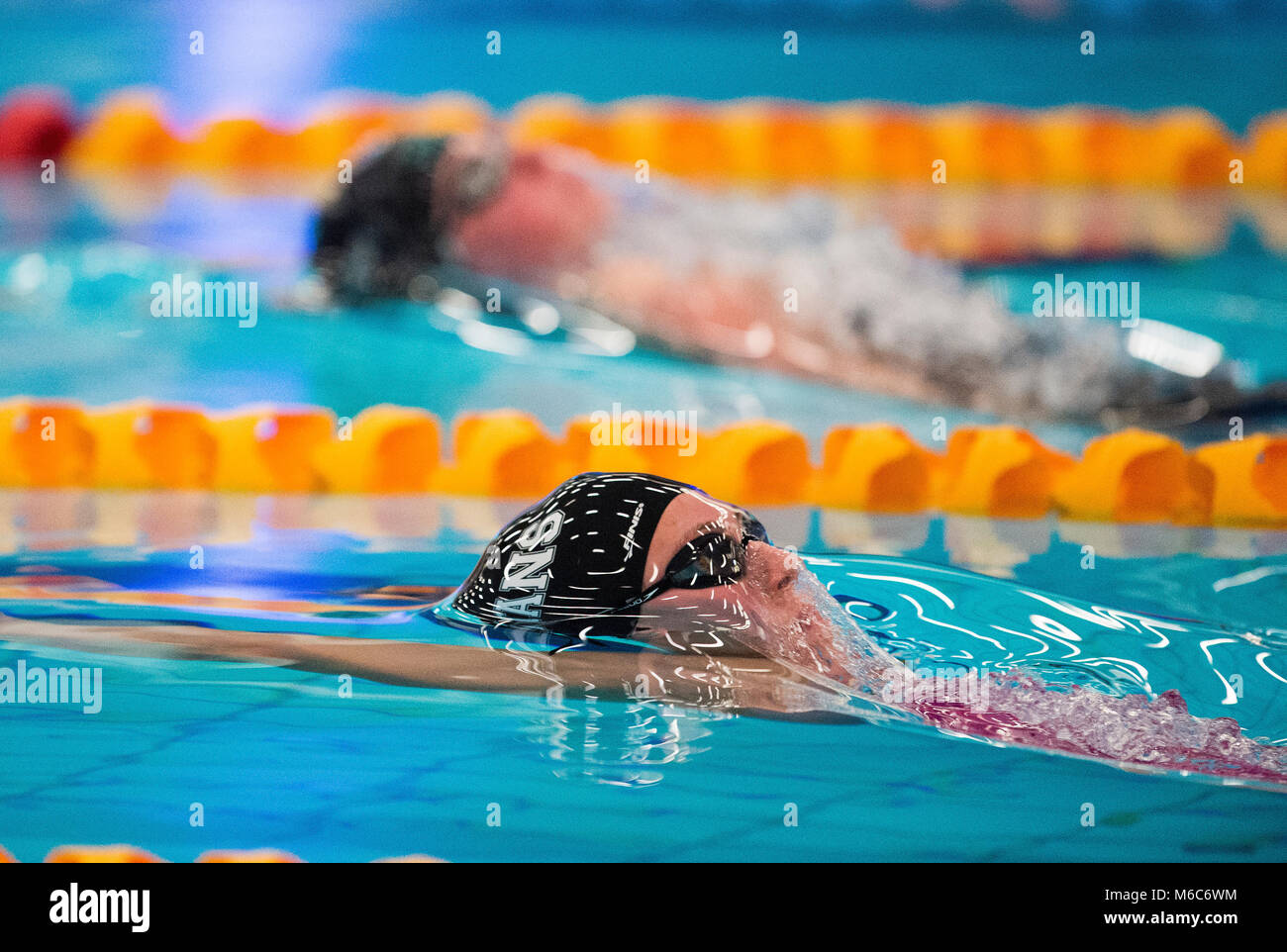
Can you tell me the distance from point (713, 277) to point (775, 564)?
3007mm

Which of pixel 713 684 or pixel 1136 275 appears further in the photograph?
pixel 1136 275

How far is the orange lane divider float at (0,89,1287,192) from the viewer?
28.3ft

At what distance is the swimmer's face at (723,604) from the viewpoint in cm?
235

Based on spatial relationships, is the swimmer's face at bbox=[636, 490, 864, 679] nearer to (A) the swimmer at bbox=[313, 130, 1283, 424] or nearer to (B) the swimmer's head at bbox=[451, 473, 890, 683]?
(B) the swimmer's head at bbox=[451, 473, 890, 683]

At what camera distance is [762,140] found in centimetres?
884

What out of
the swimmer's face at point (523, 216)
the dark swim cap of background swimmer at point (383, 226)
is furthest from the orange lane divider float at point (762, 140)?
the swimmer's face at point (523, 216)

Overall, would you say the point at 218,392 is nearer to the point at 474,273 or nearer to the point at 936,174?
the point at 474,273

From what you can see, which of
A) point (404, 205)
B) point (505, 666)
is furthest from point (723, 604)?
point (404, 205)

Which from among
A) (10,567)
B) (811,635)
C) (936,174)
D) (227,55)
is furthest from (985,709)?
(227,55)

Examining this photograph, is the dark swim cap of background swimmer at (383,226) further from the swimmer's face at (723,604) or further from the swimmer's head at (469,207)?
the swimmer's face at (723,604)

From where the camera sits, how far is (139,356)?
5.25 m

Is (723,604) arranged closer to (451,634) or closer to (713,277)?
(451,634)

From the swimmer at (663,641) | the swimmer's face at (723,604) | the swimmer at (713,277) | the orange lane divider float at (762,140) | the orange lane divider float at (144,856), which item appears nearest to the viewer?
the orange lane divider float at (144,856)

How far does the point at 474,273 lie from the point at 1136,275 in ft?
9.77
